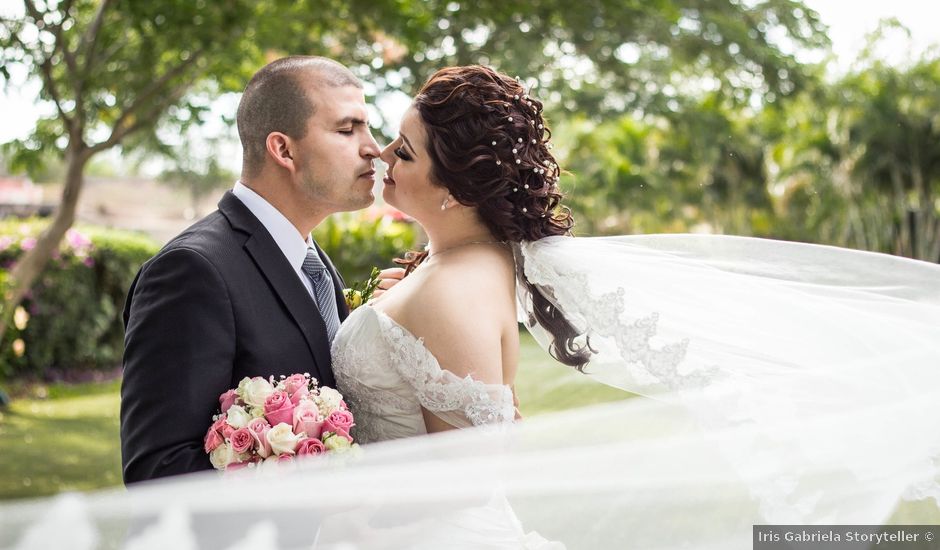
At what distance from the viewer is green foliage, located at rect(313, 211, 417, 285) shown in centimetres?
1000

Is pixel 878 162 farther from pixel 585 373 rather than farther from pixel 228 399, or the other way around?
pixel 228 399

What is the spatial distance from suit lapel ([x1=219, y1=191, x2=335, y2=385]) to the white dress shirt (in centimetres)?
5

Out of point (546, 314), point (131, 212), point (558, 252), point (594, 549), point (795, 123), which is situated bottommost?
point (131, 212)

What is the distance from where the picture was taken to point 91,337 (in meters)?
12.6

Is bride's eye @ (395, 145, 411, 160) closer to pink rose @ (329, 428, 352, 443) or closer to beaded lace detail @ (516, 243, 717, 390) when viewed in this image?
beaded lace detail @ (516, 243, 717, 390)

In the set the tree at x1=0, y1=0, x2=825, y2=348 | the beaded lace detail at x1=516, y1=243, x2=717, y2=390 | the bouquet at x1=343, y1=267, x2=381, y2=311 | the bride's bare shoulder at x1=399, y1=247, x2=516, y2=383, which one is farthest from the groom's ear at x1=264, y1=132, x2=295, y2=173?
the tree at x1=0, y1=0, x2=825, y2=348

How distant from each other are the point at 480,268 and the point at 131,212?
4491cm

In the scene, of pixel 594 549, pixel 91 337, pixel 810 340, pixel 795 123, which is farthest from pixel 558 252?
pixel 795 123

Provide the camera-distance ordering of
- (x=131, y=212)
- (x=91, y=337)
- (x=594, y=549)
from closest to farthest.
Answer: (x=594, y=549) < (x=91, y=337) < (x=131, y=212)

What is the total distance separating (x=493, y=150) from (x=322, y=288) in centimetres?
76

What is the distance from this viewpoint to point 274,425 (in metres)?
2.30

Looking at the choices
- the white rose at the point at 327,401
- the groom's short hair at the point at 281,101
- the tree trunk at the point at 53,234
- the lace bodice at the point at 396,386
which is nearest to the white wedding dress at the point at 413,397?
the lace bodice at the point at 396,386

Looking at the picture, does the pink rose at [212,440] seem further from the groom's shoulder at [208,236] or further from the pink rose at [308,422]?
the groom's shoulder at [208,236]

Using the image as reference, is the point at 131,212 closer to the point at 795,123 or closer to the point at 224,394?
the point at 795,123
